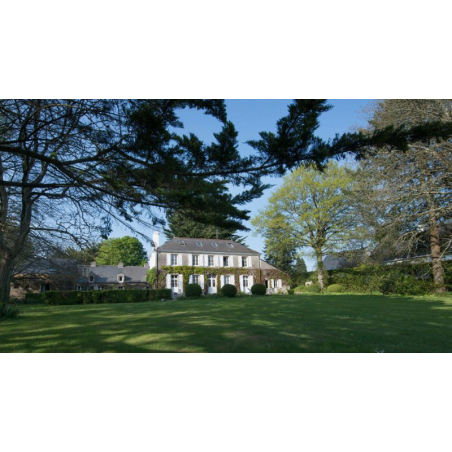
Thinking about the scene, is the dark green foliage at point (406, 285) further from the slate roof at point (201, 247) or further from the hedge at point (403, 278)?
the slate roof at point (201, 247)

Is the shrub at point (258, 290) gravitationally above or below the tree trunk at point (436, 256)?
below

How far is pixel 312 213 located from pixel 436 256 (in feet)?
41.6

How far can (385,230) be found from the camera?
60.9 feet

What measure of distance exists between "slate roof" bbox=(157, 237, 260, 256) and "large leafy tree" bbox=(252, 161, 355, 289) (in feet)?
13.0

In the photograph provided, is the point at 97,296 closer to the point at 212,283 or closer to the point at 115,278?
the point at 212,283

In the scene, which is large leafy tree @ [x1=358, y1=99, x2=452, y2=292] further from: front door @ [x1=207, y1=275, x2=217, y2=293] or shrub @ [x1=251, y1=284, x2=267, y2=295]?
front door @ [x1=207, y1=275, x2=217, y2=293]

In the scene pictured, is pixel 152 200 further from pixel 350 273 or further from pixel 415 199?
pixel 350 273

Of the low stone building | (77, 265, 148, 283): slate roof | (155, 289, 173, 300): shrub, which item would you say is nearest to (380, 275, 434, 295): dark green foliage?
(155, 289, 173, 300): shrub

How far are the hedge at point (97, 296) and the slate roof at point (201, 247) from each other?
7565 millimetres

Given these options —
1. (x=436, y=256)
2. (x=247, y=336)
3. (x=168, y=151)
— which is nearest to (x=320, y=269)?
(x=436, y=256)

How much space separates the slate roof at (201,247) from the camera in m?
32.3

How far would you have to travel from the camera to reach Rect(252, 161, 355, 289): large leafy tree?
29156 millimetres

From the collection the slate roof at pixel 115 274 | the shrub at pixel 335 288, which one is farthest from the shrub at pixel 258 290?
the slate roof at pixel 115 274
